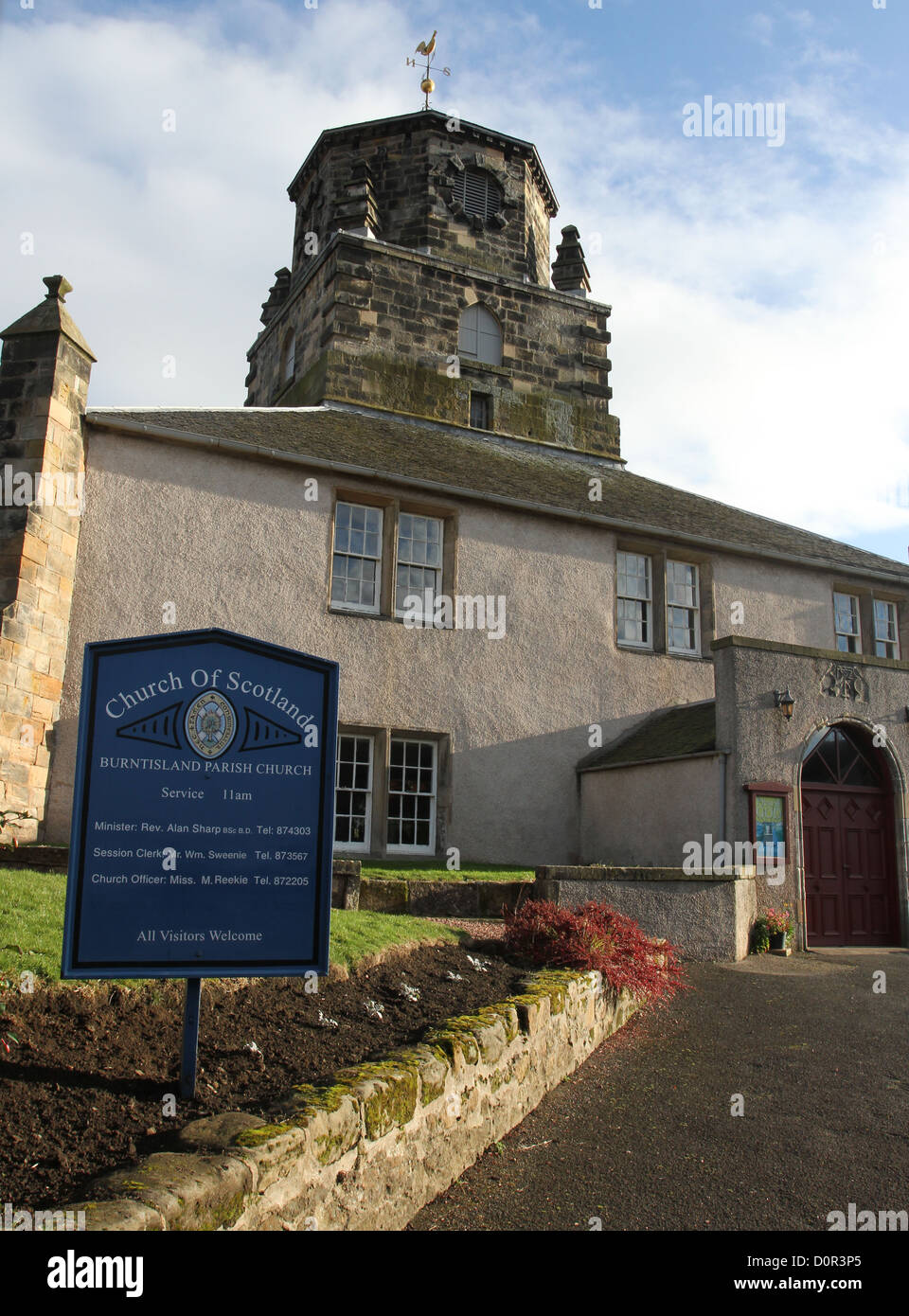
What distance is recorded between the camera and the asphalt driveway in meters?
4.62

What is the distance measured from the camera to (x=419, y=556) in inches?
611

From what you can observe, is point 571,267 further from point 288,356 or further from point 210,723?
point 210,723

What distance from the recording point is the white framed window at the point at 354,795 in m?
14.3

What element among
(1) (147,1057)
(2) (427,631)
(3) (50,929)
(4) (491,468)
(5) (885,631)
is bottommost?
(1) (147,1057)

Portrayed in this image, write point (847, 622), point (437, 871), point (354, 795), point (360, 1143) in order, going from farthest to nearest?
1. point (847, 622)
2. point (354, 795)
3. point (437, 871)
4. point (360, 1143)

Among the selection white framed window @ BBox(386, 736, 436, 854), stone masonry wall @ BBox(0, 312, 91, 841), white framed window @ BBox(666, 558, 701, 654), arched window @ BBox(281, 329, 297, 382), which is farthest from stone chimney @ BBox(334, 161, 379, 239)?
white framed window @ BBox(386, 736, 436, 854)

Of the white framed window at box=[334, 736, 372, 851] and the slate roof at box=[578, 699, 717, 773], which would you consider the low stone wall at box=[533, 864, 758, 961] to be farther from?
the white framed window at box=[334, 736, 372, 851]

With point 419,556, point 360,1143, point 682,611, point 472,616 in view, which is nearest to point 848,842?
point 682,611

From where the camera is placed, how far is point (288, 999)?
5.81 metres

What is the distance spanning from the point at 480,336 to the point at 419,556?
354 inches

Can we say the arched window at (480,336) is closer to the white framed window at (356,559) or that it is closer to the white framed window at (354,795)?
the white framed window at (356,559)

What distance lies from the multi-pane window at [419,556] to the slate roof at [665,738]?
148 inches

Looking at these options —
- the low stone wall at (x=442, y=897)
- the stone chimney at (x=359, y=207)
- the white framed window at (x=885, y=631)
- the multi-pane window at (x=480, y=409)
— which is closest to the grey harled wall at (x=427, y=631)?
the white framed window at (x=885, y=631)

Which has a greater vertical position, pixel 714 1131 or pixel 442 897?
pixel 442 897
